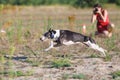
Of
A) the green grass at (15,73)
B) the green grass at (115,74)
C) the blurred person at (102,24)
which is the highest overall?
the green grass at (115,74)

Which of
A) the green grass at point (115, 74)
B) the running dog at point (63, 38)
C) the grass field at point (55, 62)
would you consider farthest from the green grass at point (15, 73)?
the running dog at point (63, 38)

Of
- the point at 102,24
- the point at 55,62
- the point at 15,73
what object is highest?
the point at 15,73

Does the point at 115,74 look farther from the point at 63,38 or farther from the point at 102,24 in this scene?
the point at 102,24

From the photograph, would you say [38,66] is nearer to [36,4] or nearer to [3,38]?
[3,38]

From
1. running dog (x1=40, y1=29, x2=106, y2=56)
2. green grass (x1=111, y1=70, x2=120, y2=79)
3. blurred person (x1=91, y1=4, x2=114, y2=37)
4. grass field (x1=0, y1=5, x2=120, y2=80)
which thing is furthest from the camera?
blurred person (x1=91, y1=4, x2=114, y2=37)

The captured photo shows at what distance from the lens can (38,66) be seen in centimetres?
1174

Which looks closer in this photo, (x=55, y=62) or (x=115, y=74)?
(x=115, y=74)

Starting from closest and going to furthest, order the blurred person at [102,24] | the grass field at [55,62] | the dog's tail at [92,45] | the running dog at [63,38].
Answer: the grass field at [55,62] < the running dog at [63,38] < the dog's tail at [92,45] < the blurred person at [102,24]

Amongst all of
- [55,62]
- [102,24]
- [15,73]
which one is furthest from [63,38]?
[102,24]

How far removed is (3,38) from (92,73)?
6507mm

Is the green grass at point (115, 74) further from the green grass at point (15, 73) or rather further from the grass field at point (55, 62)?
the green grass at point (15, 73)

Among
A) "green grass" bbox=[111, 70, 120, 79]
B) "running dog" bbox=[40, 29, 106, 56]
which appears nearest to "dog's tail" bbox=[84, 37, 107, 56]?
"running dog" bbox=[40, 29, 106, 56]

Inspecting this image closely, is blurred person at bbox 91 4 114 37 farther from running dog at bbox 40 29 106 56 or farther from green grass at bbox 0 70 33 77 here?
green grass at bbox 0 70 33 77

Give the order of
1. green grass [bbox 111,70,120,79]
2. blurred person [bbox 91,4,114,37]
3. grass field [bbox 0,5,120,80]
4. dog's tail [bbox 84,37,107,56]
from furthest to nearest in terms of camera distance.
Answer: blurred person [bbox 91,4,114,37] < dog's tail [bbox 84,37,107,56] < grass field [bbox 0,5,120,80] < green grass [bbox 111,70,120,79]
